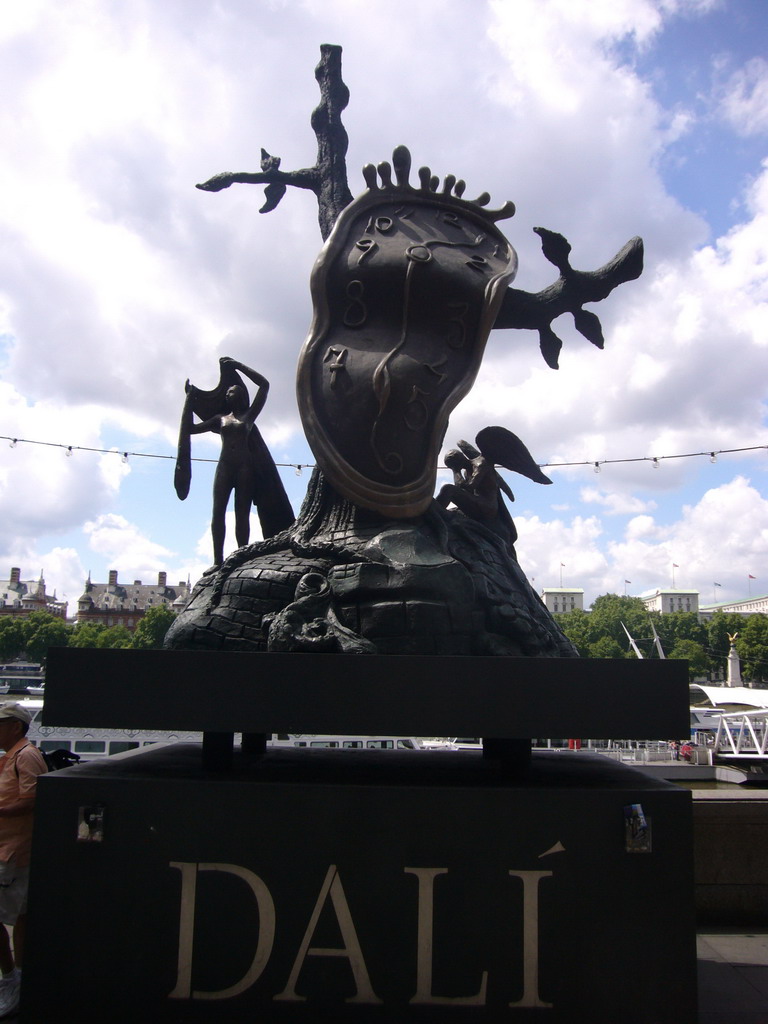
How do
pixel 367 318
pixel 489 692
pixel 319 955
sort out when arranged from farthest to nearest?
pixel 367 318, pixel 489 692, pixel 319 955

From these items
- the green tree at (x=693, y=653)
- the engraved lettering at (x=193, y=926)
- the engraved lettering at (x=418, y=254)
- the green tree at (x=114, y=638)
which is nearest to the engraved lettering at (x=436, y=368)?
the engraved lettering at (x=418, y=254)

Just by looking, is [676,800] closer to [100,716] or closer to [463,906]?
[463,906]

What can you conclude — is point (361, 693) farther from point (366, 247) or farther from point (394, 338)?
point (366, 247)

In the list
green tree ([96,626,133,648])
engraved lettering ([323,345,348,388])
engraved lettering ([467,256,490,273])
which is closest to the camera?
engraved lettering ([323,345,348,388])

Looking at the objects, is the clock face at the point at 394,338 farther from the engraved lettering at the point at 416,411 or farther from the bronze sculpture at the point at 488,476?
the bronze sculpture at the point at 488,476

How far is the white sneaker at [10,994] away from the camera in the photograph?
4.11m

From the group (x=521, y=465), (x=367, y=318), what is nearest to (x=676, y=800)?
(x=521, y=465)

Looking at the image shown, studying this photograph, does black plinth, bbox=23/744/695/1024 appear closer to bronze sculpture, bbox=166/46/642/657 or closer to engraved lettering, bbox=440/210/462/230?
bronze sculpture, bbox=166/46/642/657

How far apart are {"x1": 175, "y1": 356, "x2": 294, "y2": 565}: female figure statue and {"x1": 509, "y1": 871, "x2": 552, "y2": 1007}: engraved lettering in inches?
137

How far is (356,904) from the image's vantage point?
154 inches

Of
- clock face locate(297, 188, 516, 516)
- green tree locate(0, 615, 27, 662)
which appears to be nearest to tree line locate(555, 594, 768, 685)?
green tree locate(0, 615, 27, 662)

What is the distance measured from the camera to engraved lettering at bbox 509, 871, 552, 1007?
12.6 feet

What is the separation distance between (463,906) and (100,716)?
6.81ft

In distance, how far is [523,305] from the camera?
22.0 ft
